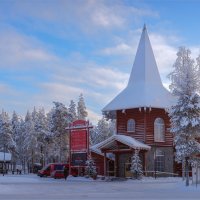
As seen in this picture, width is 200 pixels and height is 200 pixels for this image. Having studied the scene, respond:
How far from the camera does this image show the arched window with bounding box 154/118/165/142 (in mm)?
52062

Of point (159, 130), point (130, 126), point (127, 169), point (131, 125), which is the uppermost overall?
point (131, 125)

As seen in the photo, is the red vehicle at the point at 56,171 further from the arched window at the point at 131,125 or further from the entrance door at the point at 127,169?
the arched window at the point at 131,125

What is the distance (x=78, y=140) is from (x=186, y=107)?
2118 centimetres

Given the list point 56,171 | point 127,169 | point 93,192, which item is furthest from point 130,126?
point 93,192

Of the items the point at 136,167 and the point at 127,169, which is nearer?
the point at 136,167

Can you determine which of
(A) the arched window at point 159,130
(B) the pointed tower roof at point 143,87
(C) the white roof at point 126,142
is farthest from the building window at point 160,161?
(B) the pointed tower roof at point 143,87

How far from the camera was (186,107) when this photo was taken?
110 ft

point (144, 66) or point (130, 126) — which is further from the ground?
point (144, 66)

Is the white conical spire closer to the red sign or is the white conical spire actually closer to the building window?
the building window

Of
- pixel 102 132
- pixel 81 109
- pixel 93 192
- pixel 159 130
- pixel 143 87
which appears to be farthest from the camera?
pixel 102 132

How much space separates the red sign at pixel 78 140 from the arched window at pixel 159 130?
307 inches

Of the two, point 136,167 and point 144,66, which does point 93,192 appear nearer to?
point 136,167

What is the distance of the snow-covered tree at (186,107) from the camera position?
3338cm

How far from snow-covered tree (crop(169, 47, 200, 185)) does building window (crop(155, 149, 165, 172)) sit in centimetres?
1693
